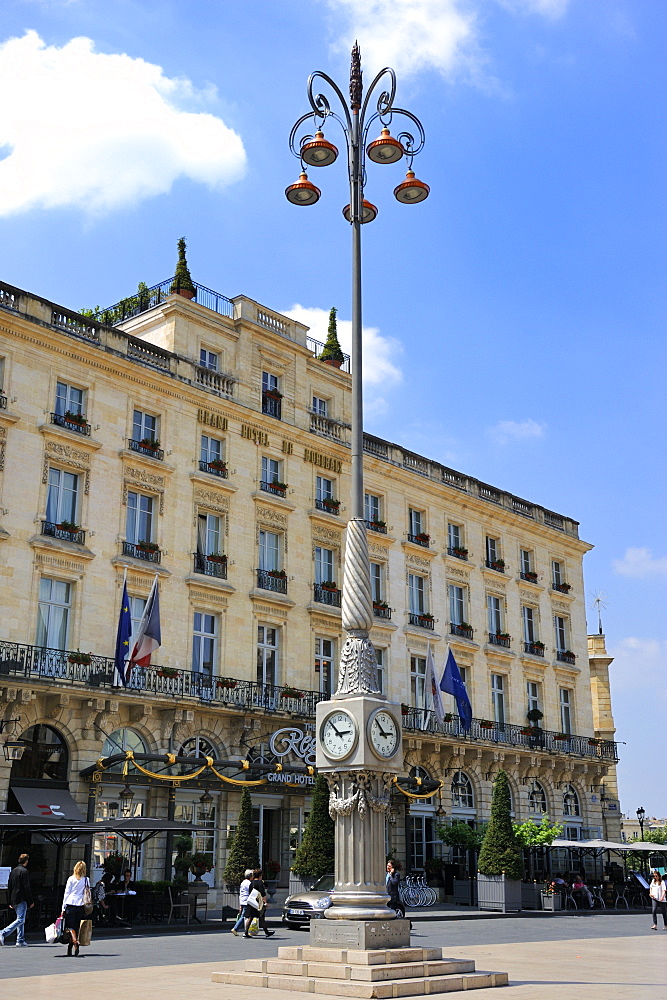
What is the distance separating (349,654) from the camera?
586 inches

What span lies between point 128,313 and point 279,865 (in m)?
20.4

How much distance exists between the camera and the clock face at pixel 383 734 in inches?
559

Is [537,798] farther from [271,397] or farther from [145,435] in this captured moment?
[145,435]

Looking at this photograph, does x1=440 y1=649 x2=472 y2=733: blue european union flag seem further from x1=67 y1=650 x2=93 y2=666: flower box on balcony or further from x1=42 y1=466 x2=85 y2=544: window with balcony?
x1=42 y1=466 x2=85 y2=544: window with balcony

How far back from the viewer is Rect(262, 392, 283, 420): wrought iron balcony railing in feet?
124

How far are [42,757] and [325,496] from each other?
15124 millimetres

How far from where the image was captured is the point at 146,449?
33.0m

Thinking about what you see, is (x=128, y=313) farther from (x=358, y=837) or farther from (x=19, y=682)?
(x=358, y=837)

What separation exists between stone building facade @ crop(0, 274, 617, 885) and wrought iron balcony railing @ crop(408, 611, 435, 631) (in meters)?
0.14

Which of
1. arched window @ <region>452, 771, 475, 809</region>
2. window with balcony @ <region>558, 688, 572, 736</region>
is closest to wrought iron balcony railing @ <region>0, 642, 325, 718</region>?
arched window @ <region>452, 771, 475, 809</region>

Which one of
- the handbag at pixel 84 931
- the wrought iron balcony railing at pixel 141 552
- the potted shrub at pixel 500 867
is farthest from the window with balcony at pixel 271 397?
the handbag at pixel 84 931

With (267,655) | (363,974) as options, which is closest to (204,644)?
(267,655)

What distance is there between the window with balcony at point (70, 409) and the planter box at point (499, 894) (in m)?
18.7

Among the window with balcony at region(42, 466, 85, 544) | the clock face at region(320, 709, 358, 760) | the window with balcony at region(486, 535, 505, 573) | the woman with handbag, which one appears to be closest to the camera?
the clock face at region(320, 709, 358, 760)
